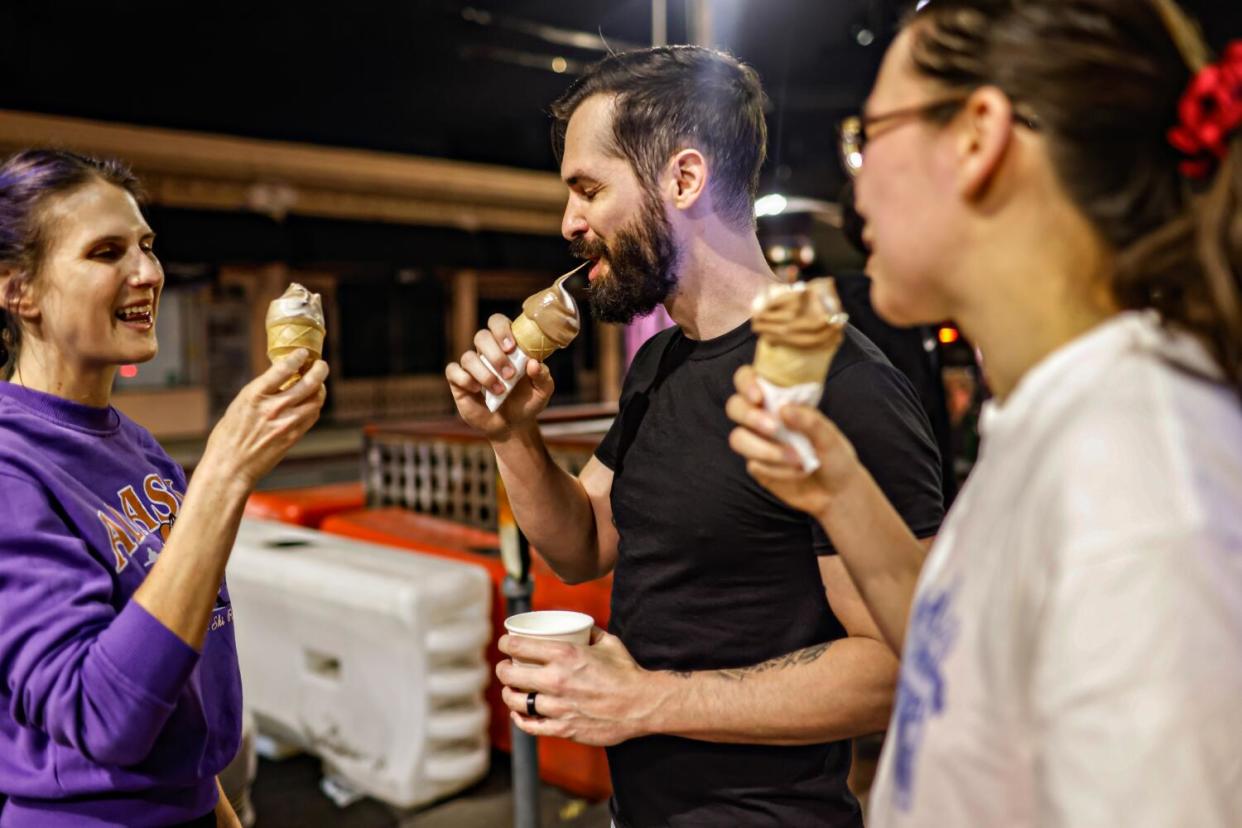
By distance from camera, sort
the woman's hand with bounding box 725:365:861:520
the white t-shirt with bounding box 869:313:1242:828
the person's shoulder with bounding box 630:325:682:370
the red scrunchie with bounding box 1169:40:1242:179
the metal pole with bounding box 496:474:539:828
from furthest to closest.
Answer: the metal pole with bounding box 496:474:539:828
the person's shoulder with bounding box 630:325:682:370
the woman's hand with bounding box 725:365:861:520
the red scrunchie with bounding box 1169:40:1242:179
the white t-shirt with bounding box 869:313:1242:828

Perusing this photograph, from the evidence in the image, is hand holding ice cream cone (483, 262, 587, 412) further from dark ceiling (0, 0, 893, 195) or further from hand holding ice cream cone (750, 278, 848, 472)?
dark ceiling (0, 0, 893, 195)

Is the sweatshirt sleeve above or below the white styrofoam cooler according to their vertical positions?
above

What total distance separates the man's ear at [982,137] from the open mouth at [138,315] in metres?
1.65

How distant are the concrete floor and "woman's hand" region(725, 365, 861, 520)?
3.21m

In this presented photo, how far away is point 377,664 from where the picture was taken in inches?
171

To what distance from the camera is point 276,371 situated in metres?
1.61

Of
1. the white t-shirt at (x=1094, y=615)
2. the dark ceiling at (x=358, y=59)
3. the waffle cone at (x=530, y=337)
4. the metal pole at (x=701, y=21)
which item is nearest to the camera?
the white t-shirt at (x=1094, y=615)

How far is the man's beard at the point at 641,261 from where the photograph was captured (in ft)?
6.22

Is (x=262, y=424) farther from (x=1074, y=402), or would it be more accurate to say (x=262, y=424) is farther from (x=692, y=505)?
(x=1074, y=402)

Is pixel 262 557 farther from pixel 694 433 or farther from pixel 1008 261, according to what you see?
pixel 1008 261

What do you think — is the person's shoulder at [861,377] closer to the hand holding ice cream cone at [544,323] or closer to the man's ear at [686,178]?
the man's ear at [686,178]

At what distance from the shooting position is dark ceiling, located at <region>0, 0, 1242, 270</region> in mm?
12016

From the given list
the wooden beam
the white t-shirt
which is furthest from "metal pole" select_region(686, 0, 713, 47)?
the wooden beam

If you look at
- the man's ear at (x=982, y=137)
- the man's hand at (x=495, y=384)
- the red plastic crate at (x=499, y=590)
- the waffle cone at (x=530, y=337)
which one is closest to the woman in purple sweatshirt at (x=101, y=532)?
the man's hand at (x=495, y=384)
